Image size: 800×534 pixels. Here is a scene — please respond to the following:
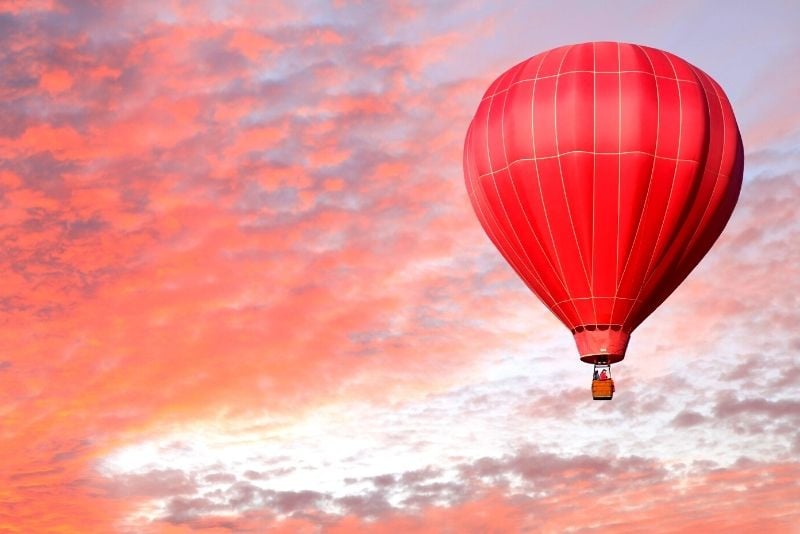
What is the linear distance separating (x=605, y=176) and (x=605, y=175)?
0.03 m

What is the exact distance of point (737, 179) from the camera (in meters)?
48.1

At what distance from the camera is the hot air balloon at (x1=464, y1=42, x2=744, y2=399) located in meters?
46.0

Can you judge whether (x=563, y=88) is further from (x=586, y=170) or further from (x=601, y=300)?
(x=601, y=300)

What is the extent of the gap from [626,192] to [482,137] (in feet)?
15.8

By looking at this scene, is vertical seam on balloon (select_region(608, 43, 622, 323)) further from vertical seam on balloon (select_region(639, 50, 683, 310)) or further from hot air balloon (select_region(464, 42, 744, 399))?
vertical seam on balloon (select_region(639, 50, 683, 310))

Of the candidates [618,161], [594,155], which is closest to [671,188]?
[618,161]

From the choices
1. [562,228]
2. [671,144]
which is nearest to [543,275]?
[562,228]

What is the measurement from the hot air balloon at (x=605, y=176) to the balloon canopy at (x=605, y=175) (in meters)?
0.03

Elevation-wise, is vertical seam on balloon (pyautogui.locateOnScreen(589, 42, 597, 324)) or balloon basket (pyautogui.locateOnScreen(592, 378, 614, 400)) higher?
vertical seam on balloon (pyautogui.locateOnScreen(589, 42, 597, 324))

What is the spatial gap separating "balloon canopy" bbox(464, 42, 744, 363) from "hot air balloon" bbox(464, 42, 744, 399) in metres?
0.03

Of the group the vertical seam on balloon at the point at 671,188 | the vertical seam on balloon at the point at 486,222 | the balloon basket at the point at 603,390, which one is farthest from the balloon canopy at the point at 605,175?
the balloon basket at the point at 603,390

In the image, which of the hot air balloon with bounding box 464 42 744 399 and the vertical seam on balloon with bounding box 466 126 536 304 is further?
the vertical seam on balloon with bounding box 466 126 536 304

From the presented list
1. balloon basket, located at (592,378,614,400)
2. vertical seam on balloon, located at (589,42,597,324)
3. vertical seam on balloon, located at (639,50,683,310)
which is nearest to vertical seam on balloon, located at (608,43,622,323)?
vertical seam on balloon, located at (589,42,597,324)

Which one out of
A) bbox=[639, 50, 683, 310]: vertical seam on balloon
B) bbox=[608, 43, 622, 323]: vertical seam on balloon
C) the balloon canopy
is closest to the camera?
bbox=[608, 43, 622, 323]: vertical seam on balloon
